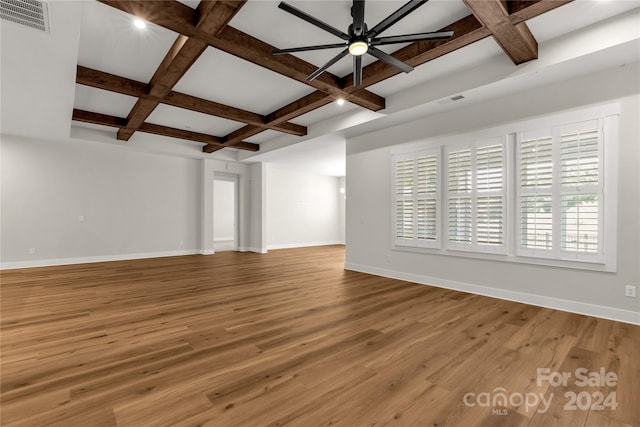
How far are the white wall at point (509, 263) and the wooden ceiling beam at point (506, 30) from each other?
31.8 inches

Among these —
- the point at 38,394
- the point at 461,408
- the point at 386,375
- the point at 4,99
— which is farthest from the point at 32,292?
the point at 461,408

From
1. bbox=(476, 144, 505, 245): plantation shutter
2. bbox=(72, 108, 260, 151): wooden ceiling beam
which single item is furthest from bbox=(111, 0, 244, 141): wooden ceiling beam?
bbox=(476, 144, 505, 245): plantation shutter

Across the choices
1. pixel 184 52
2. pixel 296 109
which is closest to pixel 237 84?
pixel 296 109

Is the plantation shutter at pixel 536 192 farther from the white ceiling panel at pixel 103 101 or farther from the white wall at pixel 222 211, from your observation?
the white wall at pixel 222 211

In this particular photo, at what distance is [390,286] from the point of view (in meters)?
4.75

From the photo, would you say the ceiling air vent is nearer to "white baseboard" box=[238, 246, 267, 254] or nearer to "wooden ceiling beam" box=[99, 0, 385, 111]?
"wooden ceiling beam" box=[99, 0, 385, 111]

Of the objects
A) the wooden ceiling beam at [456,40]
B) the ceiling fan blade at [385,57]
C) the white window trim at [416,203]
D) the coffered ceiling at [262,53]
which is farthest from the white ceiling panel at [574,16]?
the white window trim at [416,203]

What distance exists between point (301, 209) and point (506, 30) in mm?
8713

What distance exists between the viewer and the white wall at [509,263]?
3172 millimetres

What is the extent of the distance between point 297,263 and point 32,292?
4580mm

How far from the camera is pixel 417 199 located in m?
5.12

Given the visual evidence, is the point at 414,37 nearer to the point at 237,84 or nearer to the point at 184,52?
the point at 184,52

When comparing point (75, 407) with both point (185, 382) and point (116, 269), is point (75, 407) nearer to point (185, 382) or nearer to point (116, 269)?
point (185, 382)

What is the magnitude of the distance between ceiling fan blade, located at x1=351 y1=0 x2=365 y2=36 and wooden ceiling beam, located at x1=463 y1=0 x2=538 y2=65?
34.8 inches
